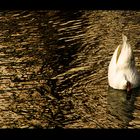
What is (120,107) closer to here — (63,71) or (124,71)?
(124,71)

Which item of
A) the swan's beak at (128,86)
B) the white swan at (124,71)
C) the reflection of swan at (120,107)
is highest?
the white swan at (124,71)

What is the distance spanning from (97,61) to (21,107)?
84.5 inches

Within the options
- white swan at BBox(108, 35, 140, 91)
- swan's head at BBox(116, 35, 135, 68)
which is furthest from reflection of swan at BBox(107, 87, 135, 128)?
swan's head at BBox(116, 35, 135, 68)

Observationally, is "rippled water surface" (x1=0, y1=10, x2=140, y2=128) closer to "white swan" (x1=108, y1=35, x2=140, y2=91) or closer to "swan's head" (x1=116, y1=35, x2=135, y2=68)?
"white swan" (x1=108, y1=35, x2=140, y2=91)

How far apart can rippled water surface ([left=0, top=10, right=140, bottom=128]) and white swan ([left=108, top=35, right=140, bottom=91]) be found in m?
0.13

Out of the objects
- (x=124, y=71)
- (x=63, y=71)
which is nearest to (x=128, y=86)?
(x=124, y=71)

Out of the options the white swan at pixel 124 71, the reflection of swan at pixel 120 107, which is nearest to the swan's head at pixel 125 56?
the white swan at pixel 124 71

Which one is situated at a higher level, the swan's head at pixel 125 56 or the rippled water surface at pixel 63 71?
the swan's head at pixel 125 56

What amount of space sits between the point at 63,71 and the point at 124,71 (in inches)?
48.8

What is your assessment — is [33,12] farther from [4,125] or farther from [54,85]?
[4,125]

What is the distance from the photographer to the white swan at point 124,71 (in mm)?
7325

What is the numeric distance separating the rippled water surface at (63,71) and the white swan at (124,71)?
0.44 feet

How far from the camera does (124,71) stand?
24.2ft

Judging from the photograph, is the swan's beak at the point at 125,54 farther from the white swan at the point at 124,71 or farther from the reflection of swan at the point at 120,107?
the reflection of swan at the point at 120,107
